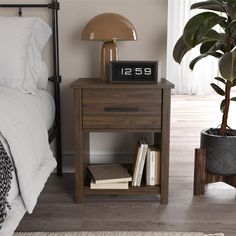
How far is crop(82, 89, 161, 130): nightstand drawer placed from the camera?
1.90 metres

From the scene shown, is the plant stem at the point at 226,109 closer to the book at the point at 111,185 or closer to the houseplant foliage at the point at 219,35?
the houseplant foliage at the point at 219,35

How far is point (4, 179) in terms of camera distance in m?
1.24

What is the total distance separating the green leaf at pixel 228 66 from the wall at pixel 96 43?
1.92 ft

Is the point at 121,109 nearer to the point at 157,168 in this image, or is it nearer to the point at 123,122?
the point at 123,122

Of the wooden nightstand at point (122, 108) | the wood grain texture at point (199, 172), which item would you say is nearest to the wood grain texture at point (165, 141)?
the wooden nightstand at point (122, 108)

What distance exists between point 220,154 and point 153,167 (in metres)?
0.39

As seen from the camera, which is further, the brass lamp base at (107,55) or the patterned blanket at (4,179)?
the brass lamp base at (107,55)

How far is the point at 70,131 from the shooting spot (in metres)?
2.49

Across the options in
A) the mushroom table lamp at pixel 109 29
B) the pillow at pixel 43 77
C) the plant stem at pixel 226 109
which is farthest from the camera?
the pillow at pixel 43 77

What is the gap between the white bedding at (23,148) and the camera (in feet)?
4.44

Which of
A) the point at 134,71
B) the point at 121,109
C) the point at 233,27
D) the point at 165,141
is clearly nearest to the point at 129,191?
the point at 165,141

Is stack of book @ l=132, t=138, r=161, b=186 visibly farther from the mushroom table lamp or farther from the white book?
the mushroom table lamp

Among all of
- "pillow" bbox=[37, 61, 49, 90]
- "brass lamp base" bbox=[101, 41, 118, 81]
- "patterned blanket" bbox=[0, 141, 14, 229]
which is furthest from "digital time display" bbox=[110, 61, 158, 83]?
"patterned blanket" bbox=[0, 141, 14, 229]

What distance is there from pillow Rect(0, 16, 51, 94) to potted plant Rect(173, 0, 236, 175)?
0.79 metres
